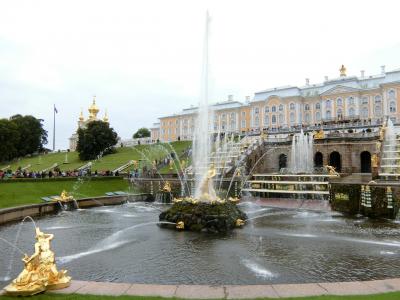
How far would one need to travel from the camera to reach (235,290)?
721cm

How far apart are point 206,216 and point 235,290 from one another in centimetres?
826

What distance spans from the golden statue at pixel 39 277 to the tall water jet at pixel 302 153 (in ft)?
116

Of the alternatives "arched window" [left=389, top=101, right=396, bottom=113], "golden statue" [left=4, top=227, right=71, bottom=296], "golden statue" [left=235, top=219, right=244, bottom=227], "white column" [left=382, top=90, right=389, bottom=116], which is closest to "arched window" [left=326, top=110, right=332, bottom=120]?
"white column" [left=382, top=90, right=389, bottom=116]

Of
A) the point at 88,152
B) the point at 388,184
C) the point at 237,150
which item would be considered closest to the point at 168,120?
the point at 88,152

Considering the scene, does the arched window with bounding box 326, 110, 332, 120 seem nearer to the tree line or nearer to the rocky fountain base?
the tree line

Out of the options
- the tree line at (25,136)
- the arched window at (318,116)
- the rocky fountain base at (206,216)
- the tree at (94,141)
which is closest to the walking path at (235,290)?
the rocky fountain base at (206,216)

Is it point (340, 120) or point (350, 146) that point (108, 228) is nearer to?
point (350, 146)

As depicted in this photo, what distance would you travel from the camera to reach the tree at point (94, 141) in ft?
219

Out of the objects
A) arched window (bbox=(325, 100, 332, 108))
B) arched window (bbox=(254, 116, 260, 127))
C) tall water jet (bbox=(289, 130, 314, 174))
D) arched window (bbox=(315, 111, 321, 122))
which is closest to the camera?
tall water jet (bbox=(289, 130, 314, 174))

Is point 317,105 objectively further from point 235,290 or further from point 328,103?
point 235,290

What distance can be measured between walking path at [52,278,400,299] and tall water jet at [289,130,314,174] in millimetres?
33726

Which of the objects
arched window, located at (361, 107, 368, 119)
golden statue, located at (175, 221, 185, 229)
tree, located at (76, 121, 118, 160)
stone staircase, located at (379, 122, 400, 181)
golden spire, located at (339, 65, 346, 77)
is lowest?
golden statue, located at (175, 221, 185, 229)

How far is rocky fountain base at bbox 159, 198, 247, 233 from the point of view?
15.3 meters

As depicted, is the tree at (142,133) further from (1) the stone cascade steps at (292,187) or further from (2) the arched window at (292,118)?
(1) the stone cascade steps at (292,187)
